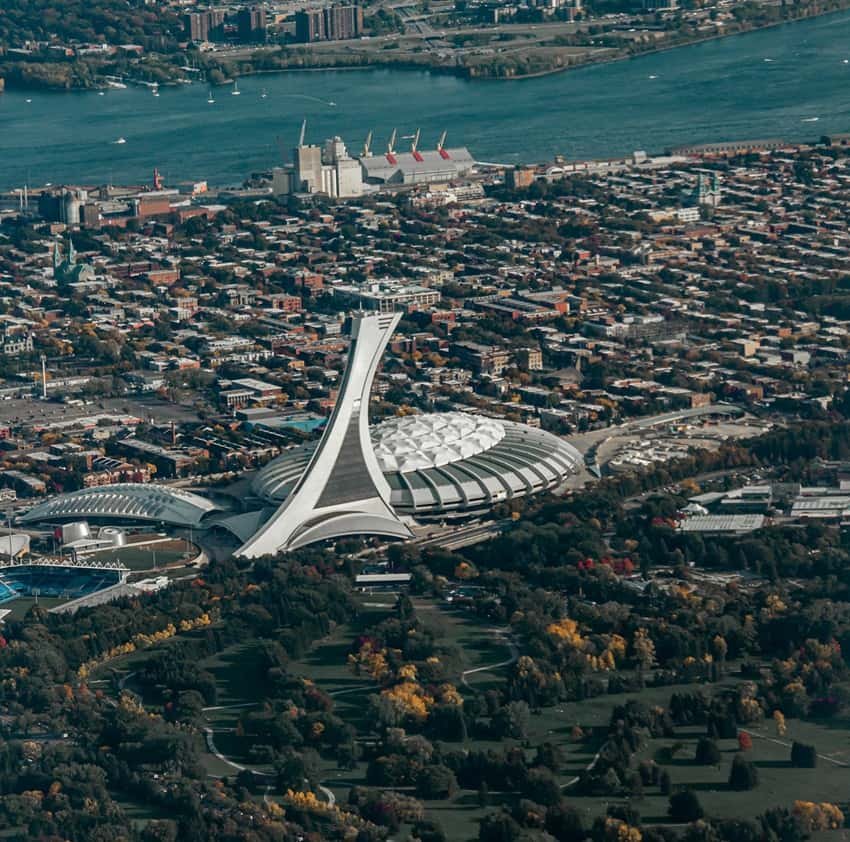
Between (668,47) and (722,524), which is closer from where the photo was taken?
(722,524)

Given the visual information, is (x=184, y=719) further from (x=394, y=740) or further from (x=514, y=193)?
(x=514, y=193)

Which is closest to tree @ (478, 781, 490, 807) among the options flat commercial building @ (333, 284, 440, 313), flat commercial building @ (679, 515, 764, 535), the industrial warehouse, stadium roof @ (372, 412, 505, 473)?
flat commercial building @ (679, 515, 764, 535)

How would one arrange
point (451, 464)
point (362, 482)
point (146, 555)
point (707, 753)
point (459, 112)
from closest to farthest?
point (707, 753), point (146, 555), point (362, 482), point (451, 464), point (459, 112)

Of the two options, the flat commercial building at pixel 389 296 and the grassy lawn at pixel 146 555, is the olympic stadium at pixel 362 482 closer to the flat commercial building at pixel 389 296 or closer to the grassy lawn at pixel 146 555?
the grassy lawn at pixel 146 555

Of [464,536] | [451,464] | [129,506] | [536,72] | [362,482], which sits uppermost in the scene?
[362,482]

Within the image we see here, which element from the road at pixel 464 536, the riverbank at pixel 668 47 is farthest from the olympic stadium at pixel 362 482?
the riverbank at pixel 668 47

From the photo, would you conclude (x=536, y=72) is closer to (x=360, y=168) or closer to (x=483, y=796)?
(x=360, y=168)

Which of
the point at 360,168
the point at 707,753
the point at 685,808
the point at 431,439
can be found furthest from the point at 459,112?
the point at 685,808

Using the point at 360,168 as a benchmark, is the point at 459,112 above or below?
below
